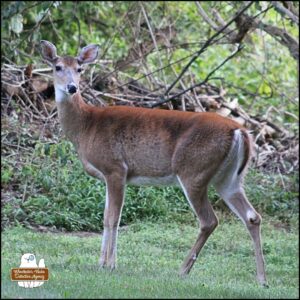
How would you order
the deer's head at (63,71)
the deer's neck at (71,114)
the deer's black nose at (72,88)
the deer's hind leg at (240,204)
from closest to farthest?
the deer's hind leg at (240,204)
the deer's black nose at (72,88)
the deer's head at (63,71)
the deer's neck at (71,114)

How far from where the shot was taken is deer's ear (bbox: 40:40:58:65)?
359 inches

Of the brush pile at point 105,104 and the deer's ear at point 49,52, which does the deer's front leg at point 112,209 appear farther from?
the brush pile at point 105,104

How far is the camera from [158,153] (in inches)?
339

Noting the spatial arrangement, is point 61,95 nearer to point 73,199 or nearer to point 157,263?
point 157,263

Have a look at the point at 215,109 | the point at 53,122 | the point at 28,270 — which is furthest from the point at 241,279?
the point at 215,109

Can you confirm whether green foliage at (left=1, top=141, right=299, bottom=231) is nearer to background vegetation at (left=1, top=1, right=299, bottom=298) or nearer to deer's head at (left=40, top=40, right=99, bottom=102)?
background vegetation at (left=1, top=1, right=299, bottom=298)

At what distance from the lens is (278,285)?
26.7 feet

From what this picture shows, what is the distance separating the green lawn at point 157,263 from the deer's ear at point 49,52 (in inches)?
73.9

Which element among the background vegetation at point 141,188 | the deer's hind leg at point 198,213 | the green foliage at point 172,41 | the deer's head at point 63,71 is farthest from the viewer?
the green foliage at point 172,41

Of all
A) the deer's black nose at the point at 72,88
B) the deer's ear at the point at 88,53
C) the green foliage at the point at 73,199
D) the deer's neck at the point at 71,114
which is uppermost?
the deer's ear at the point at 88,53

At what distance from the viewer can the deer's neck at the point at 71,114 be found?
354 inches

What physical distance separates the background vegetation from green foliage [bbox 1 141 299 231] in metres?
0.02

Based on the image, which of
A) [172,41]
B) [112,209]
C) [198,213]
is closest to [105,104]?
[172,41]

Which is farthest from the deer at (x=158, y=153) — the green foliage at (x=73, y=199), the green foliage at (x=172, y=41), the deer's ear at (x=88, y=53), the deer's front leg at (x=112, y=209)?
the green foliage at (x=172, y=41)
